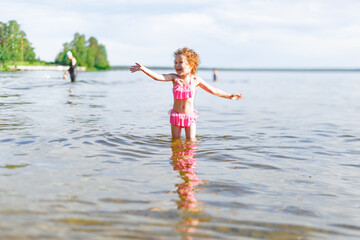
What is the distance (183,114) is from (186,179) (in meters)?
2.76

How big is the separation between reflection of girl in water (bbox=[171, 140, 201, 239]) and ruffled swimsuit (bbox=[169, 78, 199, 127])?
400 mm

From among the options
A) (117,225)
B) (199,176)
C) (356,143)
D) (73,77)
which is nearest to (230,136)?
(356,143)

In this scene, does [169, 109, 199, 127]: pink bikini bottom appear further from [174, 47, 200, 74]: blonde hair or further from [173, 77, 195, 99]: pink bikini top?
[174, 47, 200, 74]: blonde hair

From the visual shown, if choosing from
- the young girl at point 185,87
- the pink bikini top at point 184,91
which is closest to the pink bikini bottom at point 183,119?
the young girl at point 185,87

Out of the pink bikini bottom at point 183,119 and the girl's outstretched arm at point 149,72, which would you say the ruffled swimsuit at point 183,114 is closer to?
the pink bikini bottom at point 183,119

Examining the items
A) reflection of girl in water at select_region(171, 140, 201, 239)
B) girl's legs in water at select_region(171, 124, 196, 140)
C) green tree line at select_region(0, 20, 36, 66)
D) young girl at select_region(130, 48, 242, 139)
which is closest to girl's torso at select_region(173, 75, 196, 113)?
young girl at select_region(130, 48, 242, 139)

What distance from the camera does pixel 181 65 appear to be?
7.15m

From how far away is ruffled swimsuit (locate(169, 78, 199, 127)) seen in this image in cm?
730

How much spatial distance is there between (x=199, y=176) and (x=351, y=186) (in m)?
2.01

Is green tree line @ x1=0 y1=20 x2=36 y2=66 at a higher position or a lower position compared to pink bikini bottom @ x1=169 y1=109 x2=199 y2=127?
higher

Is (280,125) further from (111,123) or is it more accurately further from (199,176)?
(199,176)

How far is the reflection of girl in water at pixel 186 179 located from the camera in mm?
3379

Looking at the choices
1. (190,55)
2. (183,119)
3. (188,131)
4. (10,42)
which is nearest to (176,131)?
(188,131)

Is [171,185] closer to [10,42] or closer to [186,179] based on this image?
[186,179]
